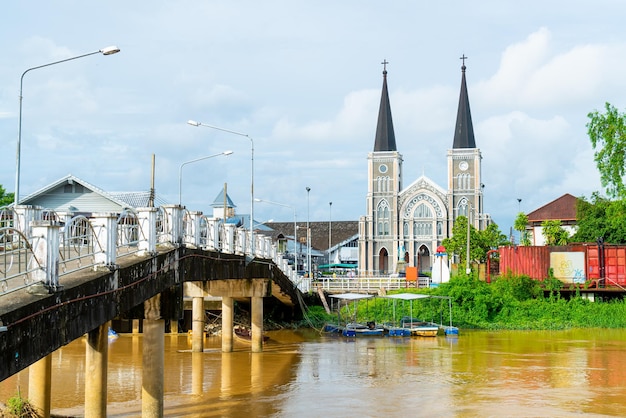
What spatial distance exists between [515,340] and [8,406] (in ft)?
101

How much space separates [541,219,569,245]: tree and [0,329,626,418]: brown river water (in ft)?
115

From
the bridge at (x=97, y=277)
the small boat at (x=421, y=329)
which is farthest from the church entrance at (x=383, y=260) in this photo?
the bridge at (x=97, y=277)

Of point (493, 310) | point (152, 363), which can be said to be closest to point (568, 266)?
point (493, 310)

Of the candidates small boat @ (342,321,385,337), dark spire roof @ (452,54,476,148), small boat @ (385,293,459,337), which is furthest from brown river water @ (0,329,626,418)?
dark spire roof @ (452,54,476,148)

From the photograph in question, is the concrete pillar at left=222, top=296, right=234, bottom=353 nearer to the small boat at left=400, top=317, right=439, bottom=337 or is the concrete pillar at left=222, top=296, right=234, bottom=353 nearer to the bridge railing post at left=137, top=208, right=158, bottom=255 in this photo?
the small boat at left=400, top=317, right=439, bottom=337

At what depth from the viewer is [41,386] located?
17.2m

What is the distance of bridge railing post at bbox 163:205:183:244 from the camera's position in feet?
61.3

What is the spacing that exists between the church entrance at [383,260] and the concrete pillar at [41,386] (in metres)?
88.9

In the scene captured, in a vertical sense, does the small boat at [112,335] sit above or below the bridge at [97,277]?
below

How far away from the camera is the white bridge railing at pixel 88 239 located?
11234mm

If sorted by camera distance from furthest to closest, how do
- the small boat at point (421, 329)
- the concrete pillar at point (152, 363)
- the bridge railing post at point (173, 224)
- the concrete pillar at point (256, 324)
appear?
the small boat at point (421, 329) < the concrete pillar at point (256, 324) < the bridge railing post at point (173, 224) < the concrete pillar at point (152, 363)

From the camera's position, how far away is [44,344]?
1102cm

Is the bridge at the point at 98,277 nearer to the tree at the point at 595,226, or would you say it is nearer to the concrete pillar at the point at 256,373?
the concrete pillar at the point at 256,373

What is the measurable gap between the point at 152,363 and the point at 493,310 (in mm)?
35920
